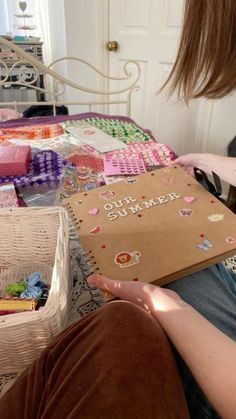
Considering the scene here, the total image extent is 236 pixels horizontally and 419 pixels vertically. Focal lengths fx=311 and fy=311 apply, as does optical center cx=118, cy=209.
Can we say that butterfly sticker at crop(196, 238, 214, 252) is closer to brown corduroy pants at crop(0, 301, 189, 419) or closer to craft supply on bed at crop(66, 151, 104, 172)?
brown corduroy pants at crop(0, 301, 189, 419)

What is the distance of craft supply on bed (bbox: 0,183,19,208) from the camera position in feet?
2.47

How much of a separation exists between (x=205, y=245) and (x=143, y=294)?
0.15 metres

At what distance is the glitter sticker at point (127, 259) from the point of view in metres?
0.50

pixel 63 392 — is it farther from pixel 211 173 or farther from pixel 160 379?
pixel 211 173

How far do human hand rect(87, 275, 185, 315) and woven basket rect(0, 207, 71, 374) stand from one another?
0.06 meters

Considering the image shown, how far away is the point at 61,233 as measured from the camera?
0.48 m

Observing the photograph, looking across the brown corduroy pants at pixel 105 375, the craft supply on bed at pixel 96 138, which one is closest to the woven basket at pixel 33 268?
the brown corduroy pants at pixel 105 375

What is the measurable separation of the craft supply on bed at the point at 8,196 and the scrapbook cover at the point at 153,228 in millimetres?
183

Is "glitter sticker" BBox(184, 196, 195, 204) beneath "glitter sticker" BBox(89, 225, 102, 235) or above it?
above

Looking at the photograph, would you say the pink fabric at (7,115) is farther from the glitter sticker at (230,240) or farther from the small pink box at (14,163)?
the glitter sticker at (230,240)

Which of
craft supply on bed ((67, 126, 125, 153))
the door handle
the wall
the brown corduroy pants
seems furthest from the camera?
the door handle

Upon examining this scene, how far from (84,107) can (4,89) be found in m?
0.62

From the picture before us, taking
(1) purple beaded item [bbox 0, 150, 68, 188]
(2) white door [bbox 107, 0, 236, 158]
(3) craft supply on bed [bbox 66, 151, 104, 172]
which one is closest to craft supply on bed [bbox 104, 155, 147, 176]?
(3) craft supply on bed [bbox 66, 151, 104, 172]

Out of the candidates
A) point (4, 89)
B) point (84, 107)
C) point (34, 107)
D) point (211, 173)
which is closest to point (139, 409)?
point (211, 173)
